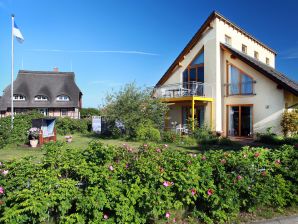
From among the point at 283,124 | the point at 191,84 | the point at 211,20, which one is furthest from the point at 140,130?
the point at 211,20

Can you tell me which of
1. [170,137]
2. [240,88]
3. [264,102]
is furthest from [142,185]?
[240,88]

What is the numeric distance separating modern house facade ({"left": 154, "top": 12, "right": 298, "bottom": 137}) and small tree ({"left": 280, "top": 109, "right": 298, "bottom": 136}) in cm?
38

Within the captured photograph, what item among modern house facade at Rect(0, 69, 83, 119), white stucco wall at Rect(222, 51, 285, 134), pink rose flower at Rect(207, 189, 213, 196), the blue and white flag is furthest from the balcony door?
modern house facade at Rect(0, 69, 83, 119)

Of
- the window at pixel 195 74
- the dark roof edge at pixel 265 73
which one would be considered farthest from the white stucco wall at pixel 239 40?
the window at pixel 195 74

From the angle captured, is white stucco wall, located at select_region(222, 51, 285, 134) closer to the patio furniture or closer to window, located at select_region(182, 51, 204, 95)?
window, located at select_region(182, 51, 204, 95)

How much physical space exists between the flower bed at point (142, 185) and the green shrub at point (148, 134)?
10.4m

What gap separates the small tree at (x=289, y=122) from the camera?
1509 centimetres

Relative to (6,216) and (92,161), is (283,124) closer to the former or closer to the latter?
(92,161)

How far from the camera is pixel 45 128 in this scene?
617 inches

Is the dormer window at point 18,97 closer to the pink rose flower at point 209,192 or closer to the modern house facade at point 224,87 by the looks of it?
the modern house facade at point 224,87

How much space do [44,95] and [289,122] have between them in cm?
3748

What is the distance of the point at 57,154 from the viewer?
4.43 m

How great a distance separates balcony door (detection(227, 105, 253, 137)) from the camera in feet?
57.1

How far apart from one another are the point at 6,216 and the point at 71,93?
140 feet
